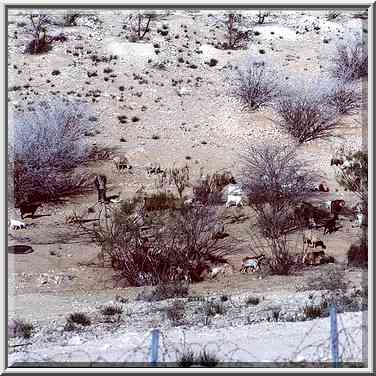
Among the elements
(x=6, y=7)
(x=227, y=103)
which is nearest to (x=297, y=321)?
(x=6, y=7)

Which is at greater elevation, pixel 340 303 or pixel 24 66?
pixel 24 66

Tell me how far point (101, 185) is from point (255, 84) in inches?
181

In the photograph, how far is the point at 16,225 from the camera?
11789 mm

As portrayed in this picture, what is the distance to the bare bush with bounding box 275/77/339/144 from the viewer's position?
48.1 feet

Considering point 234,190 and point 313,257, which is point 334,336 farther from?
point 234,190

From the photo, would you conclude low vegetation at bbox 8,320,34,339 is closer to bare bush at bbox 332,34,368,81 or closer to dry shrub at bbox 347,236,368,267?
dry shrub at bbox 347,236,368,267

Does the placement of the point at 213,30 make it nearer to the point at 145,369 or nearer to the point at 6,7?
the point at 6,7

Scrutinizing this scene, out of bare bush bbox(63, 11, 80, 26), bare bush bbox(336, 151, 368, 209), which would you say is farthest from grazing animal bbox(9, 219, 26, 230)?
bare bush bbox(336, 151, 368, 209)

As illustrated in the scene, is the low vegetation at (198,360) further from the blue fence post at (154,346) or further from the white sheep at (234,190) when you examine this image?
the white sheep at (234,190)

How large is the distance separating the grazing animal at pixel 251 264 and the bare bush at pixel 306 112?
4.20m

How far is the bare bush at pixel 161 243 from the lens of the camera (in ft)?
35.1

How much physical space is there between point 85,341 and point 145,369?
116 cm

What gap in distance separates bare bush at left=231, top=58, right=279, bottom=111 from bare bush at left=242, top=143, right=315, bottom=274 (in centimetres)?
191

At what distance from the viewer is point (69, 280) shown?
10.5 meters
